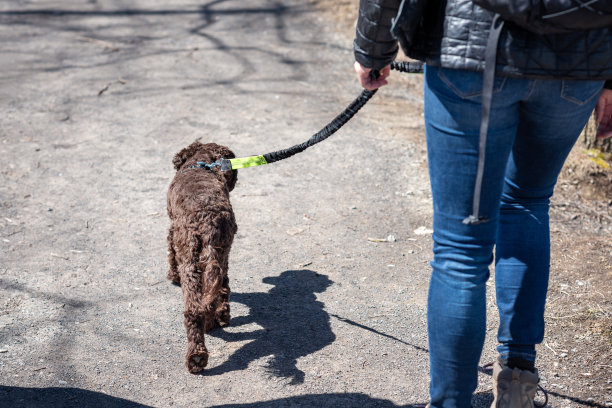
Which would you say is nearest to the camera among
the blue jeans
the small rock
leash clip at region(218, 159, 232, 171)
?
the blue jeans

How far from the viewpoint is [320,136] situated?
3.32 meters

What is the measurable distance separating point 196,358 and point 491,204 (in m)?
1.82

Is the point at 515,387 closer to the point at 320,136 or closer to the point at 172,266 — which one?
the point at 320,136

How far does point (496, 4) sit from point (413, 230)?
315cm

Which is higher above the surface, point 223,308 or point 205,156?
point 205,156

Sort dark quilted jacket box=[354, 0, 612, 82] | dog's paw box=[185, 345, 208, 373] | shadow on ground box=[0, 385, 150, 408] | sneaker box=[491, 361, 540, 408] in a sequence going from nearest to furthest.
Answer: dark quilted jacket box=[354, 0, 612, 82] < sneaker box=[491, 361, 540, 408] < shadow on ground box=[0, 385, 150, 408] < dog's paw box=[185, 345, 208, 373]

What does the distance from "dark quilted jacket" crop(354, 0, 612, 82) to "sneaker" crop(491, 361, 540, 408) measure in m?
1.27

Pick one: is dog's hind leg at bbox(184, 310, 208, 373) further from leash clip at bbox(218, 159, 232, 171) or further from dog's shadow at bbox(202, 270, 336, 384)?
leash clip at bbox(218, 159, 232, 171)

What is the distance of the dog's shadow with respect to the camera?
346cm

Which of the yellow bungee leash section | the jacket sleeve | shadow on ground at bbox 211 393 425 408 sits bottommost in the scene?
shadow on ground at bbox 211 393 425 408

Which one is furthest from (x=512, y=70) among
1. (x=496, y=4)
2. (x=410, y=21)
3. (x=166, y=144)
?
(x=166, y=144)

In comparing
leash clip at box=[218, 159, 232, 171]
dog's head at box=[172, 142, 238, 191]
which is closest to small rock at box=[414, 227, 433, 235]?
dog's head at box=[172, 142, 238, 191]

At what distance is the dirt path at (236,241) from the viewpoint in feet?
10.9

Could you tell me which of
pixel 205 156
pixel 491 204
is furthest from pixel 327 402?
pixel 205 156
